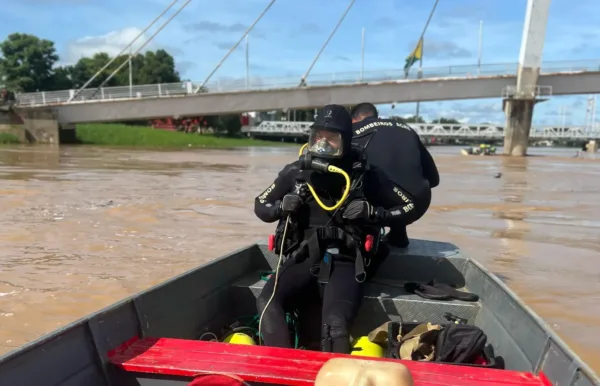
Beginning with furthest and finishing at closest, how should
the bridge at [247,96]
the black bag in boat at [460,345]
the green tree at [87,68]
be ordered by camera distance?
the green tree at [87,68]
the bridge at [247,96]
the black bag in boat at [460,345]

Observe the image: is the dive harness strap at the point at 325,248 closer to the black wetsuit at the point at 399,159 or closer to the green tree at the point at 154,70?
the black wetsuit at the point at 399,159

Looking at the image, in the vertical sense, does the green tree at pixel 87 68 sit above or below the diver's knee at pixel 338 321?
above

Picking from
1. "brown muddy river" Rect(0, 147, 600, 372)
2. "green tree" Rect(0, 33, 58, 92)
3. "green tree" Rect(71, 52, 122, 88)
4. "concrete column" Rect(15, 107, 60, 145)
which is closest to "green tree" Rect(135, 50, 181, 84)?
"green tree" Rect(71, 52, 122, 88)

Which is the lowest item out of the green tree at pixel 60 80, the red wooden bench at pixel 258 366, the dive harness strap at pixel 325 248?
the red wooden bench at pixel 258 366

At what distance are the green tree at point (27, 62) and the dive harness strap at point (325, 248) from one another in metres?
74.2

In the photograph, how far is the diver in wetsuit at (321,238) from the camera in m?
3.40

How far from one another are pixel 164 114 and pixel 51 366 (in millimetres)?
36318

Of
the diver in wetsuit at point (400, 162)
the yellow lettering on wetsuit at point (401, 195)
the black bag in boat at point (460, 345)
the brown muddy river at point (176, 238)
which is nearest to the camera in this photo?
the black bag in boat at point (460, 345)

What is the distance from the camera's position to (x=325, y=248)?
3.56 m

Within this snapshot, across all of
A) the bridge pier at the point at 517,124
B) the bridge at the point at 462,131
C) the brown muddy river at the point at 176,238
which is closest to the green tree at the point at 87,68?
the bridge at the point at 462,131

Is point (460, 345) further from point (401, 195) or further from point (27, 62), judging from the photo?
point (27, 62)

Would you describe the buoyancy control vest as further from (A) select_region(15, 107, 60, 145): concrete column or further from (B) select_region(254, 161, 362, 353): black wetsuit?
(A) select_region(15, 107, 60, 145): concrete column

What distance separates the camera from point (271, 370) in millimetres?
2303

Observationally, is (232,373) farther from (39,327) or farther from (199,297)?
(39,327)
